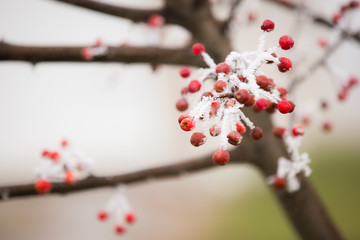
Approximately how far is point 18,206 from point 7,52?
7.97 meters

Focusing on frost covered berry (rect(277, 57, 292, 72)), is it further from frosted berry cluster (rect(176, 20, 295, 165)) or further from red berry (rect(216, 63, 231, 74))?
red berry (rect(216, 63, 231, 74))

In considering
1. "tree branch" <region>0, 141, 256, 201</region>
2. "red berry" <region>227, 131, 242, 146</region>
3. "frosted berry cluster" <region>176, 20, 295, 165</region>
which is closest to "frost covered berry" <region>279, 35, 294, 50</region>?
"frosted berry cluster" <region>176, 20, 295, 165</region>

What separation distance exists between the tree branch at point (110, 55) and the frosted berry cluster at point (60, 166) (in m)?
0.38

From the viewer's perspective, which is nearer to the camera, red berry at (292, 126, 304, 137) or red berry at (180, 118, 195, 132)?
red berry at (180, 118, 195, 132)

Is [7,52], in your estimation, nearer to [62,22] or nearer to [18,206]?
[18,206]

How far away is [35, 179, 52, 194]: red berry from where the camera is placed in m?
1.29

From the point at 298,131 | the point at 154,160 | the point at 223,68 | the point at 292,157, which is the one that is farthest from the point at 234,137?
the point at 154,160

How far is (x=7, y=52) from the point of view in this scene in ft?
4.39

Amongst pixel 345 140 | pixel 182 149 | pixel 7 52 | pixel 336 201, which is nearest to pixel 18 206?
pixel 182 149

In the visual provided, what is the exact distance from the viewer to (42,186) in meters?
1.29

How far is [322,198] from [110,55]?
537 centimetres

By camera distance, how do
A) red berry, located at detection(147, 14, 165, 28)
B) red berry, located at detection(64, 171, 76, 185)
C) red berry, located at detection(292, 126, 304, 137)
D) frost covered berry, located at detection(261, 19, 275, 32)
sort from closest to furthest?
frost covered berry, located at detection(261, 19, 275, 32) < red berry, located at detection(292, 126, 304, 137) < red berry, located at detection(64, 171, 76, 185) < red berry, located at detection(147, 14, 165, 28)

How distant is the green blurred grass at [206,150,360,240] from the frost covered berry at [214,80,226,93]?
462 cm

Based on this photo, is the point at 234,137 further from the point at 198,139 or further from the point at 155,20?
the point at 155,20
